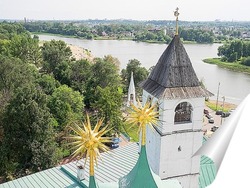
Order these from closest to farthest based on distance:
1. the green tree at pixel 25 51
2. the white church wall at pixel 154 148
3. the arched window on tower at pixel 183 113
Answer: the white church wall at pixel 154 148
the arched window on tower at pixel 183 113
the green tree at pixel 25 51

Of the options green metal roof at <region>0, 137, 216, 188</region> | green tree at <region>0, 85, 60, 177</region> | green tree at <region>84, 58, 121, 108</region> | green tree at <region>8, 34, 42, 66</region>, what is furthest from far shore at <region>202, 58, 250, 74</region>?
green metal roof at <region>0, 137, 216, 188</region>

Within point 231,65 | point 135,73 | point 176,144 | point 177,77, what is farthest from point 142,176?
point 231,65

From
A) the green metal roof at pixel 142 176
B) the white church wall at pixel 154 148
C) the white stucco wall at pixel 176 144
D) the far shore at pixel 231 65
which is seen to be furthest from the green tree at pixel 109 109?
the far shore at pixel 231 65

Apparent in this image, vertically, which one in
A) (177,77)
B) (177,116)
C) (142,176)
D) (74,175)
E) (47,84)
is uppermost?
(177,77)

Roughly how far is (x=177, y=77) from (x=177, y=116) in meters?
1.78

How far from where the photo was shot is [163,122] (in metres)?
13.3

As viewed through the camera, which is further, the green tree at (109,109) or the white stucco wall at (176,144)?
the green tree at (109,109)

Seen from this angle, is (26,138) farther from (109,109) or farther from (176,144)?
(176,144)

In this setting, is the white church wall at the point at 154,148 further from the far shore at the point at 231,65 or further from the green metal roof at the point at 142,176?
the far shore at the point at 231,65

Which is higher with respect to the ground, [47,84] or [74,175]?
[47,84]

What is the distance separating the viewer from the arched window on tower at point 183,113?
13930 mm

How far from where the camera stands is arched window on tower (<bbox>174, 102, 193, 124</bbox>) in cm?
1393

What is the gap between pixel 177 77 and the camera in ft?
44.2

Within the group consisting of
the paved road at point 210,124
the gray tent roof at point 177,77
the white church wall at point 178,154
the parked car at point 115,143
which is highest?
the gray tent roof at point 177,77
